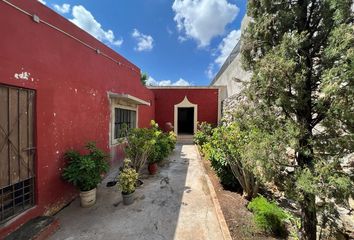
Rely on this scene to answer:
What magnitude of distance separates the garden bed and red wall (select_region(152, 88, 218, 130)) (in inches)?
336

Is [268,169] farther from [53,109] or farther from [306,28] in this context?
[53,109]

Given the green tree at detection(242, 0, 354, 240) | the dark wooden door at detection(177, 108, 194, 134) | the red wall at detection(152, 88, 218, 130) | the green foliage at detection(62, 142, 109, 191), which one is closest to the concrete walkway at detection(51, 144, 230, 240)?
the green foliage at detection(62, 142, 109, 191)

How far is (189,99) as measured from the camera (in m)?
13.4

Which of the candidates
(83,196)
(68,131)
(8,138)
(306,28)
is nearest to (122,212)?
(83,196)

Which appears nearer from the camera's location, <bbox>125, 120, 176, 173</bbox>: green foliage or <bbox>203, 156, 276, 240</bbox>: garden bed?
<bbox>203, 156, 276, 240</bbox>: garden bed

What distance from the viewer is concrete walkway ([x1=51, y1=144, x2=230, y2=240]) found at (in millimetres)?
3131

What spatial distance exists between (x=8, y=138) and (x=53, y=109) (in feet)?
3.23

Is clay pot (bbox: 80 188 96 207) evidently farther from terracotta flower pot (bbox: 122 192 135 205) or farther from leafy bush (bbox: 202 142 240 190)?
leafy bush (bbox: 202 142 240 190)

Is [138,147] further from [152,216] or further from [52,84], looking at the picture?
[52,84]

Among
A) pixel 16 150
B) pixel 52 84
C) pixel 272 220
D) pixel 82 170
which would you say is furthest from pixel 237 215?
pixel 52 84

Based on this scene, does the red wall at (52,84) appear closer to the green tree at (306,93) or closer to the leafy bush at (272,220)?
the green tree at (306,93)

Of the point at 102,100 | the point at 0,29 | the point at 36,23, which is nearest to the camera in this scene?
the point at 0,29

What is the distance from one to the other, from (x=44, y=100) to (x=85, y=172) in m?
1.56

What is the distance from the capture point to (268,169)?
7.73 ft
